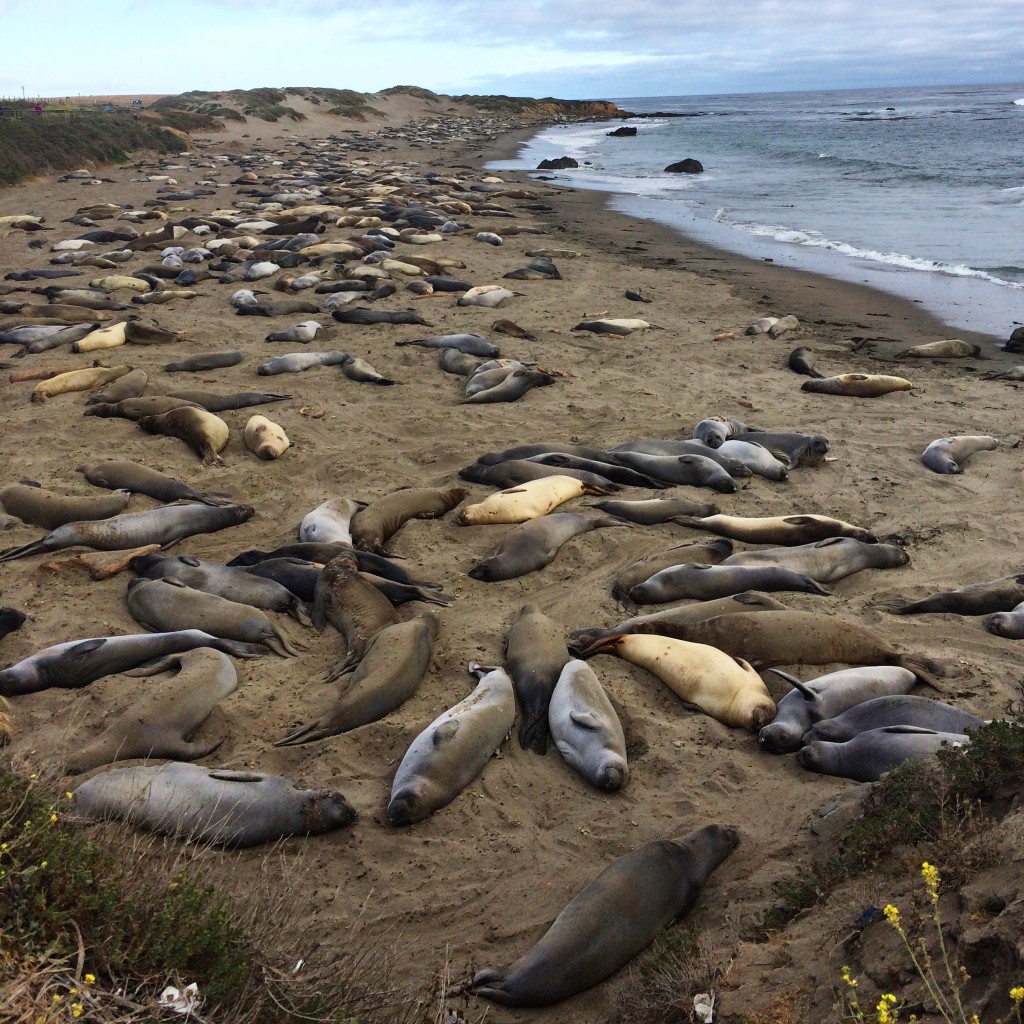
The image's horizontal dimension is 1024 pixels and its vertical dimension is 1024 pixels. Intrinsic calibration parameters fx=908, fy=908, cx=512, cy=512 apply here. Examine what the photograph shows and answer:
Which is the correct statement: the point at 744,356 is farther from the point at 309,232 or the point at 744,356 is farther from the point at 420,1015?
the point at 309,232

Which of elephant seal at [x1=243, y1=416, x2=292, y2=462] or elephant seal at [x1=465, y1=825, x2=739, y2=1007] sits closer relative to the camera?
elephant seal at [x1=465, y1=825, x2=739, y2=1007]

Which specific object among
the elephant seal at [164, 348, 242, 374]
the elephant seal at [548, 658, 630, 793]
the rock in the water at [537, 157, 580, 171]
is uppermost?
the rock in the water at [537, 157, 580, 171]

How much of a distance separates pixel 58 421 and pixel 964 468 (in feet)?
24.9

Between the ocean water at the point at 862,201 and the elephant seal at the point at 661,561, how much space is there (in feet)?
24.0

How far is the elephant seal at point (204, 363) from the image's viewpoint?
918 centimetres

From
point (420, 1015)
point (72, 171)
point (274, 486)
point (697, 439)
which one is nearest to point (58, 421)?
point (274, 486)

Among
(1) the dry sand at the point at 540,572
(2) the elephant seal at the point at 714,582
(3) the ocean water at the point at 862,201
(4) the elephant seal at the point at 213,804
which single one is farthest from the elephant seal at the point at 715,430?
(3) the ocean water at the point at 862,201

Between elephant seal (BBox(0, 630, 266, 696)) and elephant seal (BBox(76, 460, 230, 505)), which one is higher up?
elephant seal (BBox(76, 460, 230, 505))

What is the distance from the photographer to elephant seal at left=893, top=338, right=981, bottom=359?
10.3 meters

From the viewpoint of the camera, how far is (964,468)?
287 inches

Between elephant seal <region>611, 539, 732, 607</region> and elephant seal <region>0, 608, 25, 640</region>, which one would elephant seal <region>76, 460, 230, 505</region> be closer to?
elephant seal <region>0, 608, 25, 640</region>

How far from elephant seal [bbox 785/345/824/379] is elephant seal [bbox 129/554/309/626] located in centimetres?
649

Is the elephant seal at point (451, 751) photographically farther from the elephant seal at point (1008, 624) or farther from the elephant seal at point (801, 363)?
the elephant seal at point (801, 363)

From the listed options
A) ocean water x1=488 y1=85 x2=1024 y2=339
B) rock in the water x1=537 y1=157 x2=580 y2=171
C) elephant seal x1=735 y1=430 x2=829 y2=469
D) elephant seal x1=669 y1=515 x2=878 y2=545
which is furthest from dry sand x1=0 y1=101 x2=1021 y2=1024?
rock in the water x1=537 y1=157 x2=580 y2=171
